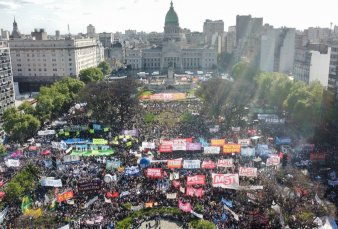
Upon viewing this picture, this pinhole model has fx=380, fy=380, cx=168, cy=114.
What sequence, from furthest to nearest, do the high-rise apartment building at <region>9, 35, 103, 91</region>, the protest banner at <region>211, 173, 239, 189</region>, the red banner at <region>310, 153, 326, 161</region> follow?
the high-rise apartment building at <region>9, 35, 103, 91</region>
the red banner at <region>310, 153, 326, 161</region>
the protest banner at <region>211, 173, 239, 189</region>

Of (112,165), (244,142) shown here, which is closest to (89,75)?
(244,142)

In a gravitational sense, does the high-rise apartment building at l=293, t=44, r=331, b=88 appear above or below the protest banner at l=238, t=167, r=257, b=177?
above

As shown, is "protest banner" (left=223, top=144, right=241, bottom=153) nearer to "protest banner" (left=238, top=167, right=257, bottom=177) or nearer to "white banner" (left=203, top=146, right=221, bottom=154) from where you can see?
"white banner" (left=203, top=146, right=221, bottom=154)

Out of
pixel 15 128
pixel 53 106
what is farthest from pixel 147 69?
pixel 15 128

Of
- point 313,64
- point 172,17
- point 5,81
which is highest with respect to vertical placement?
point 172,17

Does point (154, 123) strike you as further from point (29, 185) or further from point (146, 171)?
point (29, 185)

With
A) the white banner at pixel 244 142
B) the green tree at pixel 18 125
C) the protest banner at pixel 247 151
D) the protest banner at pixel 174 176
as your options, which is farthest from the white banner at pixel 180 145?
the green tree at pixel 18 125

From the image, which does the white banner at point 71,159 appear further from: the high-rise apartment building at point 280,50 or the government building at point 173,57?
the government building at point 173,57

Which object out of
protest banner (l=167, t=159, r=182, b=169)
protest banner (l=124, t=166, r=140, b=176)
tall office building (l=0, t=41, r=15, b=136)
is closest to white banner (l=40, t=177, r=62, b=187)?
protest banner (l=124, t=166, r=140, b=176)

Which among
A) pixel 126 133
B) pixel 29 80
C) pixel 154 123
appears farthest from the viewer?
pixel 29 80

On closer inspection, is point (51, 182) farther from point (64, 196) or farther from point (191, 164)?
point (191, 164)

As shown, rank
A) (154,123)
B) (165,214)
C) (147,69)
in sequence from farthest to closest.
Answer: (147,69)
(154,123)
(165,214)
